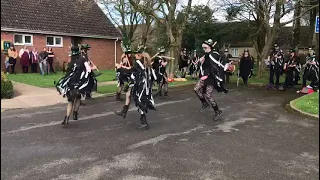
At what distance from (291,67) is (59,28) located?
616 inches

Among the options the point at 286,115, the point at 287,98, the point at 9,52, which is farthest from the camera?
the point at 9,52

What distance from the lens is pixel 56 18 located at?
25.3 m

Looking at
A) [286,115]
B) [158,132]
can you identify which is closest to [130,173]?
[158,132]

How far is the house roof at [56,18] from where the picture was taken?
74.2 ft

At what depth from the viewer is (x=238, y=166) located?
5.27m

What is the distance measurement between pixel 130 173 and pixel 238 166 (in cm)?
153

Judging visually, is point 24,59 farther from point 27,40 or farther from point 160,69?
point 160,69

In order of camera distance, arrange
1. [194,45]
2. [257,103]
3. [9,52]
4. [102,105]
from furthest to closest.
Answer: [194,45]
[9,52]
[257,103]
[102,105]

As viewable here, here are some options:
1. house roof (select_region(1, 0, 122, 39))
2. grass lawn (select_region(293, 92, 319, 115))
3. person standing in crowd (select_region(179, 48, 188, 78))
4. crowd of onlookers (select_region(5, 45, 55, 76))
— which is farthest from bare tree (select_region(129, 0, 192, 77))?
grass lawn (select_region(293, 92, 319, 115))

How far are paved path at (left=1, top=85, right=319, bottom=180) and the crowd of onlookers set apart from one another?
11.5 metres

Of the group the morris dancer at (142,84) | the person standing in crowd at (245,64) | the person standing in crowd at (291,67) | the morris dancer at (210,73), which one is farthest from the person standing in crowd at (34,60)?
the morris dancer at (142,84)

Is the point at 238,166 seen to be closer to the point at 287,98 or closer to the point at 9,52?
the point at 287,98

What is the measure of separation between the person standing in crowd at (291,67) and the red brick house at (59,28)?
11530 mm

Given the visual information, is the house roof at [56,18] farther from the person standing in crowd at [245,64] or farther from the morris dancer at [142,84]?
the morris dancer at [142,84]
